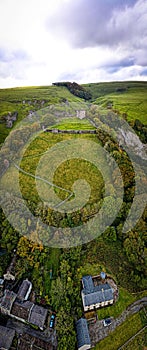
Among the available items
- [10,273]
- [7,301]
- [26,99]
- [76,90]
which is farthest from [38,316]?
[76,90]

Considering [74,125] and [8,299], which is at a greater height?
[74,125]

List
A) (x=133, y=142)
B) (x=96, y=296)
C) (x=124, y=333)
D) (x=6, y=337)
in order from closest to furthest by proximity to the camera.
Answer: (x=6, y=337), (x=124, y=333), (x=96, y=296), (x=133, y=142)

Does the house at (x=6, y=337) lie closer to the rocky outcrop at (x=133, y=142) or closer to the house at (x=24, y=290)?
the house at (x=24, y=290)

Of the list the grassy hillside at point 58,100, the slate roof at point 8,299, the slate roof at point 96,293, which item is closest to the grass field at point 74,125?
the grassy hillside at point 58,100

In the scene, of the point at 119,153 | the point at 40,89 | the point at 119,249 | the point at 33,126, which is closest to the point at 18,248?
the point at 119,249

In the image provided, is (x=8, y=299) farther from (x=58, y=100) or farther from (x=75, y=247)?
(x=58, y=100)

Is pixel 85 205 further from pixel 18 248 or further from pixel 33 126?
pixel 33 126
